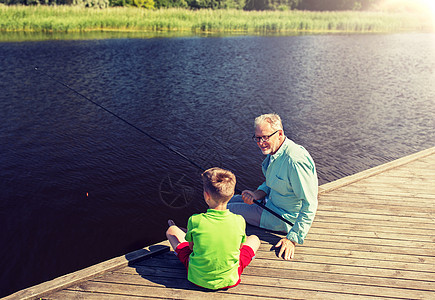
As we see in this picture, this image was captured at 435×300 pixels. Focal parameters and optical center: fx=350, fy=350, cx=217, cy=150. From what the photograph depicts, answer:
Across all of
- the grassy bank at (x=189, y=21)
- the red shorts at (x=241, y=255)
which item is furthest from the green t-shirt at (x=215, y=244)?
the grassy bank at (x=189, y=21)

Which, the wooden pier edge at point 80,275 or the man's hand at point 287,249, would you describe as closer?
the wooden pier edge at point 80,275

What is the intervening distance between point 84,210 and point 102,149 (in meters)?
2.62

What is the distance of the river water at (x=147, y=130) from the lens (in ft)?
19.5

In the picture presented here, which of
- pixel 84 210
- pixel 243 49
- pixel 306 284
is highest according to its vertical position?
pixel 243 49

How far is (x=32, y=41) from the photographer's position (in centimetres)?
2314

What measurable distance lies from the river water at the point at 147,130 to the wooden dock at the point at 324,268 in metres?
1.82

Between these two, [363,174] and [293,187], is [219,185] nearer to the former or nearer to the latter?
[293,187]

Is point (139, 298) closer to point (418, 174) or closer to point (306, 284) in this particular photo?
point (306, 284)

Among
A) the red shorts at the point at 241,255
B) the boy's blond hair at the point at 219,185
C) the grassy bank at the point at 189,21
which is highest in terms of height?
the grassy bank at the point at 189,21

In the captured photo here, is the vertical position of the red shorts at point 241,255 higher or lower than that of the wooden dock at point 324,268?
higher

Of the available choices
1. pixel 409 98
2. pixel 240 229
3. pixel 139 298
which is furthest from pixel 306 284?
pixel 409 98

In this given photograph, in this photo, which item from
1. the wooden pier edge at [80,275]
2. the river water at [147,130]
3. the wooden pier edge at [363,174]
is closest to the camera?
the wooden pier edge at [80,275]

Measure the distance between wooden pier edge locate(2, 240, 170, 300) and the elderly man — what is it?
1279 millimetres

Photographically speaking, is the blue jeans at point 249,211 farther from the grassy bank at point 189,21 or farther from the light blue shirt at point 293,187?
the grassy bank at point 189,21
